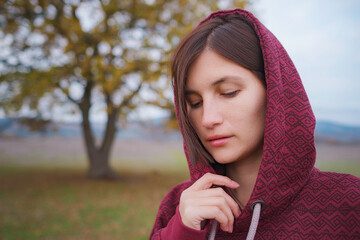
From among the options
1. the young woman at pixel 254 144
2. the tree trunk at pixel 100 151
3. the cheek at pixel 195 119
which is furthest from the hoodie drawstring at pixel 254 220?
the tree trunk at pixel 100 151

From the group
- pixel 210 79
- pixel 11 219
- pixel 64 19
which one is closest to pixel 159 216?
pixel 210 79

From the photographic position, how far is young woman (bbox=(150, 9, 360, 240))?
1.25 meters

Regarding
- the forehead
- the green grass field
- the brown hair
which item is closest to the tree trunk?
the green grass field

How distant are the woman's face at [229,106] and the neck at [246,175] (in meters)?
0.11

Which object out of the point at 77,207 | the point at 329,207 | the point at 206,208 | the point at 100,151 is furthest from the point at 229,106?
the point at 100,151

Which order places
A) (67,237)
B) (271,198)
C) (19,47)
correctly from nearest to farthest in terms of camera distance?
(271,198) → (67,237) → (19,47)

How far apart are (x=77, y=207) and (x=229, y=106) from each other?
26.3 ft

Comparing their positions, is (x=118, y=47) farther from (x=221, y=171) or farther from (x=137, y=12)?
(x=221, y=171)

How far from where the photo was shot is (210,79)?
1.39 meters

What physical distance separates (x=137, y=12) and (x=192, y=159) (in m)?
9.72

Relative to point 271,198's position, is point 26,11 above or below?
above

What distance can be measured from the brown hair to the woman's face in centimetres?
4

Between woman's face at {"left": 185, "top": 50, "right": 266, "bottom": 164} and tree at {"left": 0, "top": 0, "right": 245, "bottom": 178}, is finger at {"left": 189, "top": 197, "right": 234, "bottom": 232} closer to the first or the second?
woman's face at {"left": 185, "top": 50, "right": 266, "bottom": 164}

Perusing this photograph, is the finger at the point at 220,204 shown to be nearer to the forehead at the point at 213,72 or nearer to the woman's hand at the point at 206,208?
the woman's hand at the point at 206,208
